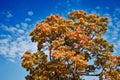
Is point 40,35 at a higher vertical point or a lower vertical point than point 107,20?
lower

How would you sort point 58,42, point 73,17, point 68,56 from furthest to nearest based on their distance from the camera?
point 73,17
point 58,42
point 68,56

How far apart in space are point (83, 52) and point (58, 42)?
2.87 m

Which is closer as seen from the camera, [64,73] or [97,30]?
[64,73]

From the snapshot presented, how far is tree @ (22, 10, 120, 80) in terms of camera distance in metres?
24.2

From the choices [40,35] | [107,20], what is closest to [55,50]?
[40,35]

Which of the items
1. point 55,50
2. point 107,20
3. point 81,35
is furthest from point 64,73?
point 107,20

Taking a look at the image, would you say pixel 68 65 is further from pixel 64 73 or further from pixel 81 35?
pixel 81 35

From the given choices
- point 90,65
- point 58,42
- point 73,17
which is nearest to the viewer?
point 58,42

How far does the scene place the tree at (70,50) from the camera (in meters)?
24.2

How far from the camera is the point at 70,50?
2503 cm

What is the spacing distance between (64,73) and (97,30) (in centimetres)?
622

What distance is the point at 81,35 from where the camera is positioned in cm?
2469

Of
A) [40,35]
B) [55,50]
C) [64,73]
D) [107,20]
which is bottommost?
[64,73]

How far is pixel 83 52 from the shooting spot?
25938mm
